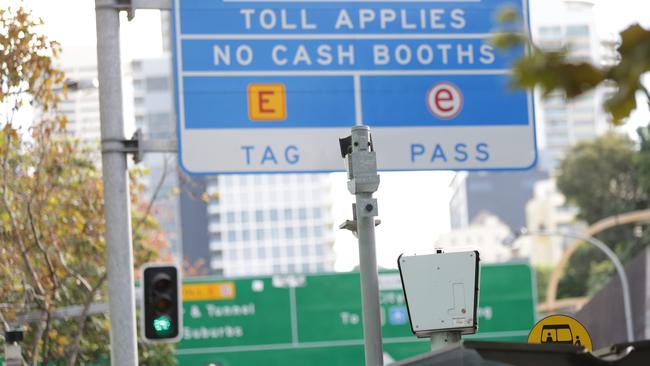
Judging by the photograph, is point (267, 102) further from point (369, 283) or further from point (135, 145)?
point (369, 283)

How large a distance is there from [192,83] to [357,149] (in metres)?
1.40

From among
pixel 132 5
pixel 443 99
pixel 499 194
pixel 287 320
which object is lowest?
pixel 287 320

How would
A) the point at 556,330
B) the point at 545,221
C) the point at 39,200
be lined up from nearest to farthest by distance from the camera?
the point at 556,330 < the point at 39,200 < the point at 545,221

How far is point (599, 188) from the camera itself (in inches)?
3071

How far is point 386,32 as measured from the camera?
11.4 metres

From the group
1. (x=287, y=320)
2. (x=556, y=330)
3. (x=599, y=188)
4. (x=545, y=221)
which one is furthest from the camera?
(x=545, y=221)

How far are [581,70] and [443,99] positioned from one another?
778 centimetres

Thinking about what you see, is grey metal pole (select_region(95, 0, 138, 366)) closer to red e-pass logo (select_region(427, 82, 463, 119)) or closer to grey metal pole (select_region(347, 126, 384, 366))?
grey metal pole (select_region(347, 126, 384, 366))

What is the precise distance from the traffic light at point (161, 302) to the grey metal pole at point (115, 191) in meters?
1.01

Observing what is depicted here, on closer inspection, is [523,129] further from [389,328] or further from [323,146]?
[389,328]

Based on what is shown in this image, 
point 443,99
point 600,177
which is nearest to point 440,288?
point 443,99

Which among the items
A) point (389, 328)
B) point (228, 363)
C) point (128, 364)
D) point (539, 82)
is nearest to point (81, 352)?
point (228, 363)

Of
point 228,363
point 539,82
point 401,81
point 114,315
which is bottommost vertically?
point 228,363

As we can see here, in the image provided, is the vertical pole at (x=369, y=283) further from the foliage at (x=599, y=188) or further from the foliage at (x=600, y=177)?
the foliage at (x=600, y=177)
